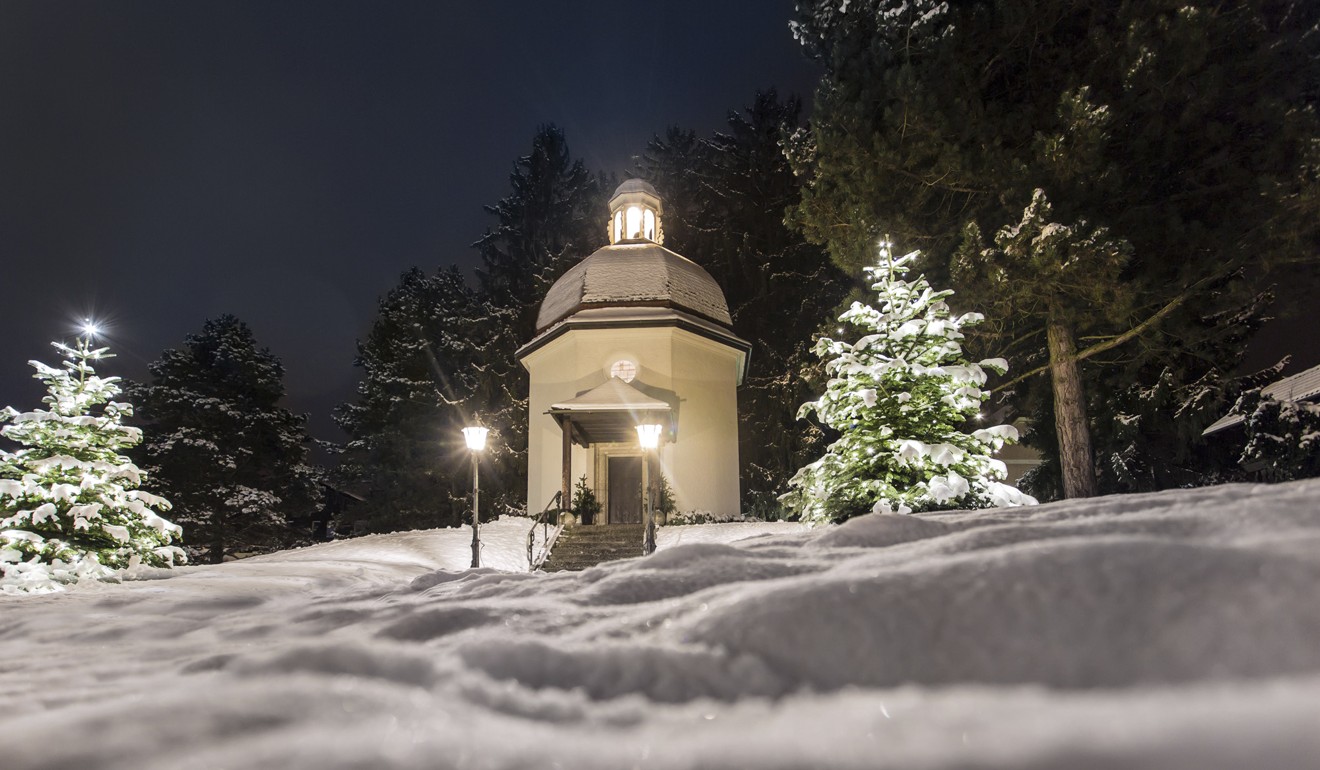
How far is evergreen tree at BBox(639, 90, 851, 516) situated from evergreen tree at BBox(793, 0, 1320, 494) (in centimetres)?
1186

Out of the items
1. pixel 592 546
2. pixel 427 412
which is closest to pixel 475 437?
pixel 592 546

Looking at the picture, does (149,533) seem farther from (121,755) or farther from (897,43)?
(897,43)

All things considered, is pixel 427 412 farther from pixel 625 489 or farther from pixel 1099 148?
pixel 1099 148

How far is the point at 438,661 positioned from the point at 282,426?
33.5 m

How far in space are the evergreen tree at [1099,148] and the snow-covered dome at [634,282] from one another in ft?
24.3

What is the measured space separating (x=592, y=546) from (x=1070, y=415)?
10.1 m

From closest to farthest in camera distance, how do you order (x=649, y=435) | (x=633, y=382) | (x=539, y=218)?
(x=649, y=435)
(x=633, y=382)
(x=539, y=218)

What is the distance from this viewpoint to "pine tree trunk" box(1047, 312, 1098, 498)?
38.6ft

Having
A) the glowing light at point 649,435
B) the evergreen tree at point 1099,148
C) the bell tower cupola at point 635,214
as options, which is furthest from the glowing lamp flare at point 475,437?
the bell tower cupola at point 635,214

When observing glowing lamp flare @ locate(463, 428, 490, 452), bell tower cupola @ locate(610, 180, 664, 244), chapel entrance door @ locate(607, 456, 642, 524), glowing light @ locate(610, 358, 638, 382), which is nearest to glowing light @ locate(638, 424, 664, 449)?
glowing lamp flare @ locate(463, 428, 490, 452)

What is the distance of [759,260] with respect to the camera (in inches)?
1193

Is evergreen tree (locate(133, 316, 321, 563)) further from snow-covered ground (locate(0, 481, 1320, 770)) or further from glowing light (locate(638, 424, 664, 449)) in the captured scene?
snow-covered ground (locate(0, 481, 1320, 770))

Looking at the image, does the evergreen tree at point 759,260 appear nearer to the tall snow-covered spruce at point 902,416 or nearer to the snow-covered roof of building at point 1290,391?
the snow-covered roof of building at point 1290,391

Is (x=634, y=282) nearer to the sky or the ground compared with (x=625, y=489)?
nearer to the sky
